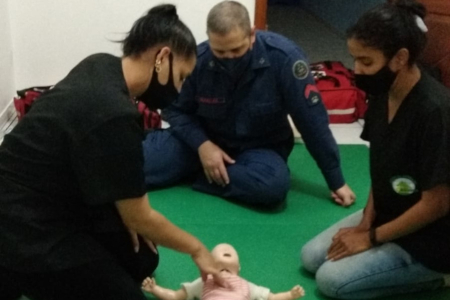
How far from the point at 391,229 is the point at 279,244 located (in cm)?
51

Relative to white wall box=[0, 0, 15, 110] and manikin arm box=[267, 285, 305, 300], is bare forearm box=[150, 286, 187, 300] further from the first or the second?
white wall box=[0, 0, 15, 110]

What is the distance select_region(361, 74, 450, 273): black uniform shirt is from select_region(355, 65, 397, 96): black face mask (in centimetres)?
7

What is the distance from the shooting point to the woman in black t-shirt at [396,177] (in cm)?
176

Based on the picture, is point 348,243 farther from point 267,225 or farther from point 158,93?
point 158,93

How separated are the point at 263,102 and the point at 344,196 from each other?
0.49 meters

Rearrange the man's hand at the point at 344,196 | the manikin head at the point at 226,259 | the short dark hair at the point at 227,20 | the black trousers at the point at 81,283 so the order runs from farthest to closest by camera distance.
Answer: the man's hand at the point at 344,196
the short dark hair at the point at 227,20
the manikin head at the point at 226,259
the black trousers at the point at 81,283

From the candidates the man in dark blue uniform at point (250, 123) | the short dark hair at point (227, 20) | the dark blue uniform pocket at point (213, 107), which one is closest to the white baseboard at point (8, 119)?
the man in dark blue uniform at point (250, 123)

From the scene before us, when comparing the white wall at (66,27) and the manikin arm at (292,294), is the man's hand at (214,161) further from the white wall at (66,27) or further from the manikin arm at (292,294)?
the white wall at (66,27)

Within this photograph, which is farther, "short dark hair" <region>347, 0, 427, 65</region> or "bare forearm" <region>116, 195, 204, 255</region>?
"short dark hair" <region>347, 0, 427, 65</region>

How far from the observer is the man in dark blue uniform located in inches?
101

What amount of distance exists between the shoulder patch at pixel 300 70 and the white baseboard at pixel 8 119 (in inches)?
60.7

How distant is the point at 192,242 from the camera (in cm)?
167

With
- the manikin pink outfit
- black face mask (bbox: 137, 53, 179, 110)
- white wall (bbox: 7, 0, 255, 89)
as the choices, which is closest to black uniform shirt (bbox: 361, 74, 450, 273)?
the manikin pink outfit

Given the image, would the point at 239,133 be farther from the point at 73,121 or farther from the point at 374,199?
the point at 73,121
